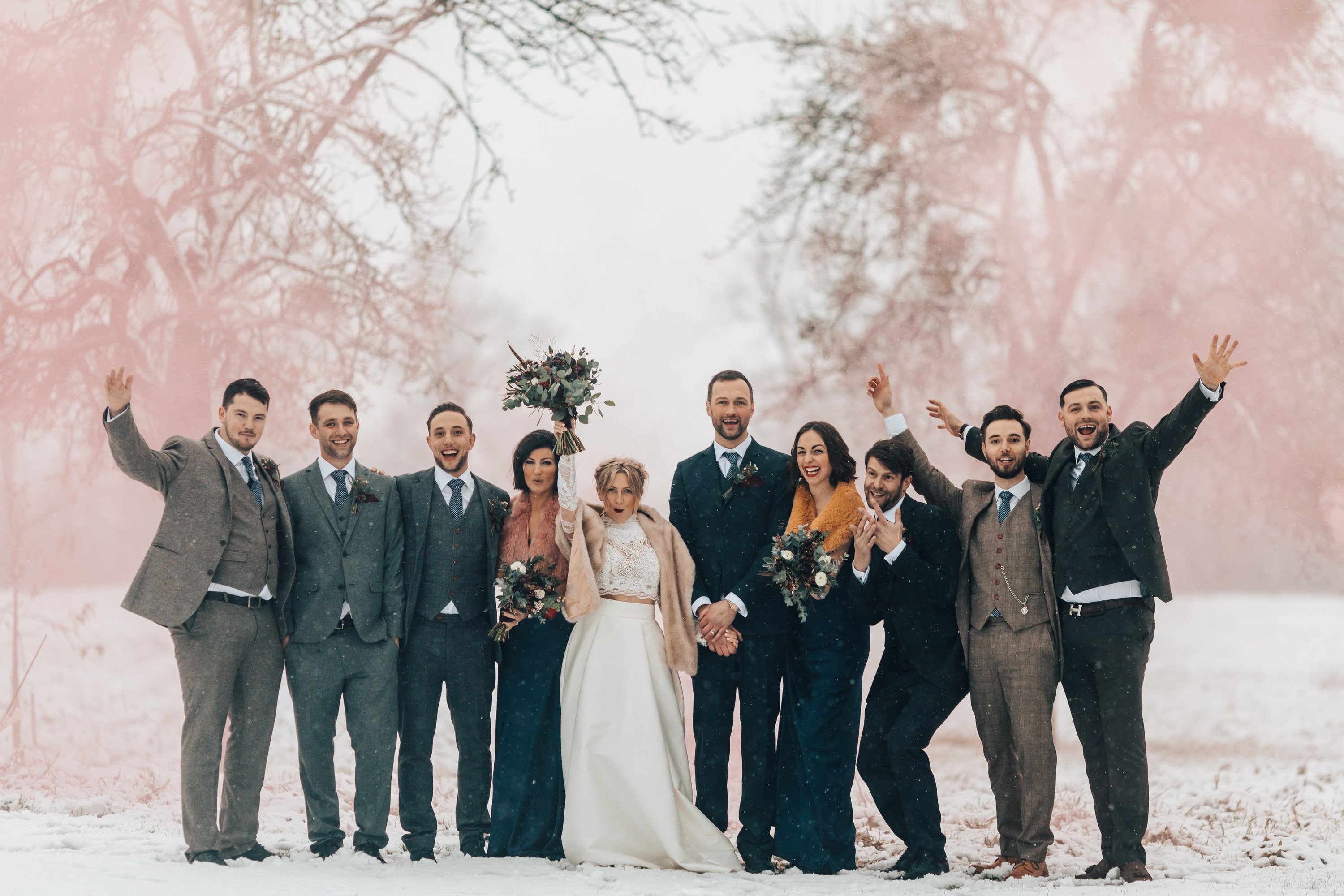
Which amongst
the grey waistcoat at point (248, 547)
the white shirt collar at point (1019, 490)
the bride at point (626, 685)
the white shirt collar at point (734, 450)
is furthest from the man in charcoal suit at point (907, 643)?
the grey waistcoat at point (248, 547)

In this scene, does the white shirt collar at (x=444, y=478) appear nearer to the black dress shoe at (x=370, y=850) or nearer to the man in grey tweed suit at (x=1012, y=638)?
the black dress shoe at (x=370, y=850)

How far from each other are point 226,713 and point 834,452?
10.4 feet

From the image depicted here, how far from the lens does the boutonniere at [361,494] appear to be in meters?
5.54

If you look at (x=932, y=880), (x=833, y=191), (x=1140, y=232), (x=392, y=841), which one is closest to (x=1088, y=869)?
(x=932, y=880)

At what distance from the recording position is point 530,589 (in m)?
5.43

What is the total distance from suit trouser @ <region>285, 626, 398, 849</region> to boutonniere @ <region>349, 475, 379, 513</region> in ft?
1.97

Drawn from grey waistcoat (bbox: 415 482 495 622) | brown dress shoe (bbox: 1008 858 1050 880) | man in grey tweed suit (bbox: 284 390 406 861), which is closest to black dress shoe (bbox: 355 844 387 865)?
man in grey tweed suit (bbox: 284 390 406 861)

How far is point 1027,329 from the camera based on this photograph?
33.9 ft

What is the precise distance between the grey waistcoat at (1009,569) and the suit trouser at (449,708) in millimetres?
2448

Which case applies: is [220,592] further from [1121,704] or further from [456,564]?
[1121,704]

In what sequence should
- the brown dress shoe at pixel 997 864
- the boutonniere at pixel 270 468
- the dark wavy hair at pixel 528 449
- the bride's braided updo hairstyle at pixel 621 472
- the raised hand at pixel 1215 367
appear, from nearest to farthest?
1. the raised hand at pixel 1215 367
2. the brown dress shoe at pixel 997 864
3. the boutonniere at pixel 270 468
4. the bride's braided updo hairstyle at pixel 621 472
5. the dark wavy hair at pixel 528 449

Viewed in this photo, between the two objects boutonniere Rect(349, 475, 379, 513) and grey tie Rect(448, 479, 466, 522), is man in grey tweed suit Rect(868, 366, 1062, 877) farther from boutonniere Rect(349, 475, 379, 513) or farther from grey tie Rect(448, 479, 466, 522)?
boutonniere Rect(349, 475, 379, 513)

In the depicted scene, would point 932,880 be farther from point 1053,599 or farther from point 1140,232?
point 1140,232

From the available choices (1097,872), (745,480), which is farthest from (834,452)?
(1097,872)
